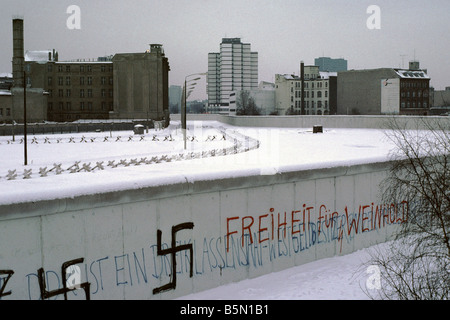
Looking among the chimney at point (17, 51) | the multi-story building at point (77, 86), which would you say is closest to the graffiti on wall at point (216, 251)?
the chimney at point (17, 51)

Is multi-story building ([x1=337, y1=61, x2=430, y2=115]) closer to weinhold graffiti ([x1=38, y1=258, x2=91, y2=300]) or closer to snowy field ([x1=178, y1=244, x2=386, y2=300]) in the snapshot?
snowy field ([x1=178, y1=244, x2=386, y2=300])

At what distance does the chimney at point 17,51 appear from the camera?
99.1 m

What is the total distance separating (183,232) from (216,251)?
44.3 inches

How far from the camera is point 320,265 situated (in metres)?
14.2

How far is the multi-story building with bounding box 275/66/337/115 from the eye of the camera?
527 ft

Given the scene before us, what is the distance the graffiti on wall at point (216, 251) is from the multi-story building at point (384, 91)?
387 ft

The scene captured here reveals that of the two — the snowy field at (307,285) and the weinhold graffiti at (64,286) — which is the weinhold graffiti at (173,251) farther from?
the weinhold graffiti at (64,286)

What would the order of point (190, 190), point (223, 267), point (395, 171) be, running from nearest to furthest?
point (190, 190) → point (223, 267) → point (395, 171)

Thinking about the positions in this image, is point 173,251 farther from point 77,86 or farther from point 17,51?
point 77,86

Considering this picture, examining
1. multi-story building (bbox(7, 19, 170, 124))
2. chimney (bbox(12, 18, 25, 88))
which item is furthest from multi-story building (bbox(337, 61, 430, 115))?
chimney (bbox(12, 18, 25, 88))

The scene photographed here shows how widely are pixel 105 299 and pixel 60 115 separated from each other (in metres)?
111

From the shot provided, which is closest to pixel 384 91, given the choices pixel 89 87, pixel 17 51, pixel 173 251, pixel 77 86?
pixel 89 87
